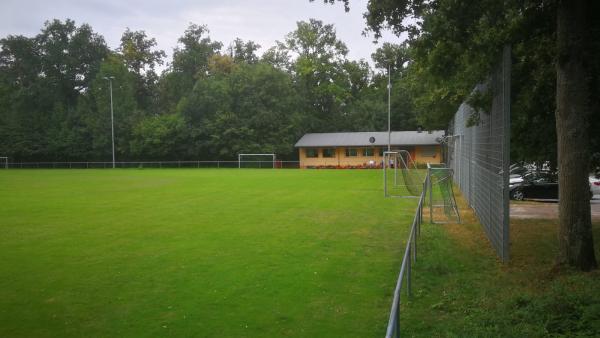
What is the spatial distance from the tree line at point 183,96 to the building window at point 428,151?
8.01 meters

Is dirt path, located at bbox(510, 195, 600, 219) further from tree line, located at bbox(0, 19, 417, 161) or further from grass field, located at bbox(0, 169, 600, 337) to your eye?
tree line, located at bbox(0, 19, 417, 161)

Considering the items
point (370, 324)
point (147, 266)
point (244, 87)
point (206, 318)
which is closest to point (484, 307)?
point (370, 324)

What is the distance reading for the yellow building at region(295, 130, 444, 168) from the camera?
5341 cm

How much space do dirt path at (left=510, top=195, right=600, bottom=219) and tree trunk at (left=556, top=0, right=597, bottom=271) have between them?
805cm

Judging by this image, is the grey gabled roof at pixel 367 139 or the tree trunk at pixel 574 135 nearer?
the tree trunk at pixel 574 135

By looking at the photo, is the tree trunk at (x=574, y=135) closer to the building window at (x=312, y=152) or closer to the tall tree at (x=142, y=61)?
the building window at (x=312, y=152)

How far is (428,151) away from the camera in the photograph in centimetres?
5362

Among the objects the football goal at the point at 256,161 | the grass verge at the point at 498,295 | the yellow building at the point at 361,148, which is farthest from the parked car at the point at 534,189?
the football goal at the point at 256,161

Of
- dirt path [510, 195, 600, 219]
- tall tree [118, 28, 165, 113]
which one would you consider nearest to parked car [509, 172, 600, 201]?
dirt path [510, 195, 600, 219]

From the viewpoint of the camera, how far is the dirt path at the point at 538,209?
15969 mm

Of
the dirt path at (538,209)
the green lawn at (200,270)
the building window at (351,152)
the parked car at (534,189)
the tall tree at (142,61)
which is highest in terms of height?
the tall tree at (142,61)

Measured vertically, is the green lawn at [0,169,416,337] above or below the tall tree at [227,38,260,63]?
below

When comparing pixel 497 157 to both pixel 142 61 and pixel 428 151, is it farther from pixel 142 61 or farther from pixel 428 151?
pixel 142 61

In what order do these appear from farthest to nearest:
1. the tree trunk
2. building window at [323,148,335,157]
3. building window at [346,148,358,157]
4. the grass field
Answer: building window at [323,148,335,157], building window at [346,148,358,157], the tree trunk, the grass field
